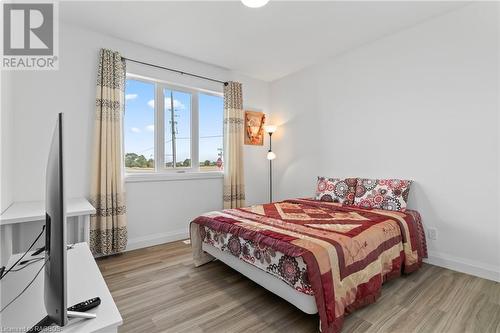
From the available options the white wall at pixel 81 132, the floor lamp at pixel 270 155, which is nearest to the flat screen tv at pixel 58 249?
the white wall at pixel 81 132

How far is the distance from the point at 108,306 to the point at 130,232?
253cm

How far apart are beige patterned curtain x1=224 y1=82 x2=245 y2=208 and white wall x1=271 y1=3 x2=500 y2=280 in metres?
1.36

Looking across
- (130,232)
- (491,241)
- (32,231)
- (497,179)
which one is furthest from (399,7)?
(32,231)

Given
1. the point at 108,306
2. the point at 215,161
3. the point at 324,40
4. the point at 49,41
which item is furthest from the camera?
the point at 215,161

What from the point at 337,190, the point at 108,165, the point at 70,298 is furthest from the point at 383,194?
the point at 108,165

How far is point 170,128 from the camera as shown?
3.50 meters

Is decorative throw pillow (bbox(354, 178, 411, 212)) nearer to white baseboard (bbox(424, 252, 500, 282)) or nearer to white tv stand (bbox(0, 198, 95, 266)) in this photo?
white baseboard (bbox(424, 252, 500, 282))

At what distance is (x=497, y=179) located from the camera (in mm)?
2221

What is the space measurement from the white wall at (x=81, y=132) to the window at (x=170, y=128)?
0.21m

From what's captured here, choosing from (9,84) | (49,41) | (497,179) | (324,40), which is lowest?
(497,179)

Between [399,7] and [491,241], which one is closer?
[491,241]

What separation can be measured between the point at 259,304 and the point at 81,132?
8.62 feet

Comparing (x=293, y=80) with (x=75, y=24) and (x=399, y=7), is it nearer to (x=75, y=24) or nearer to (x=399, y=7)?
(x=399, y=7)

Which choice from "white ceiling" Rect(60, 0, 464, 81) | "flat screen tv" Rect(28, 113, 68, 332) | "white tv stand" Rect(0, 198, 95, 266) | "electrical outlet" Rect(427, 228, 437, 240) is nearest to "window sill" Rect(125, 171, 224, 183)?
"white tv stand" Rect(0, 198, 95, 266)
